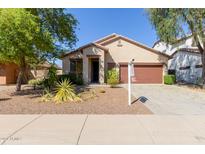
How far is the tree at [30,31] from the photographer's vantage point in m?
13.1

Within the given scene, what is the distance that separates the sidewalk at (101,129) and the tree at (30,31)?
17.8 feet

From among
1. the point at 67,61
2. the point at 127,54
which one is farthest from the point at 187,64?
the point at 67,61

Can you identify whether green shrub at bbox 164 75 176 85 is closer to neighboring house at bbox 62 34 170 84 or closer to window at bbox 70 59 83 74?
neighboring house at bbox 62 34 170 84

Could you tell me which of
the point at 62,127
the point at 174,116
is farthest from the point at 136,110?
the point at 62,127

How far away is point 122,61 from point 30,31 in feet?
51.9

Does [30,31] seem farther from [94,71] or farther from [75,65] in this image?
[94,71]

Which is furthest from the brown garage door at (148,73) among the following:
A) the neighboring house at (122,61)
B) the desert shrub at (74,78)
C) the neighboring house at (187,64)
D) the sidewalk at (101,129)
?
the sidewalk at (101,129)

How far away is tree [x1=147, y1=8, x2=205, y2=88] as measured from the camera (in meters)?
19.3

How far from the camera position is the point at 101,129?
7.62 metres

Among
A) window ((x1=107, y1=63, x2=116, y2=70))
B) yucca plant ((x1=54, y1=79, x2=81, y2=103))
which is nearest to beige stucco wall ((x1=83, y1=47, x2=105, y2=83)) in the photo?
window ((x1=107, y1=63, x2=116, y2=70))

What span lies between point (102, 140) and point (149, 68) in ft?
75.0

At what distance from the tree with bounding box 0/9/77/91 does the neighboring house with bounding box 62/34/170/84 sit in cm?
845
